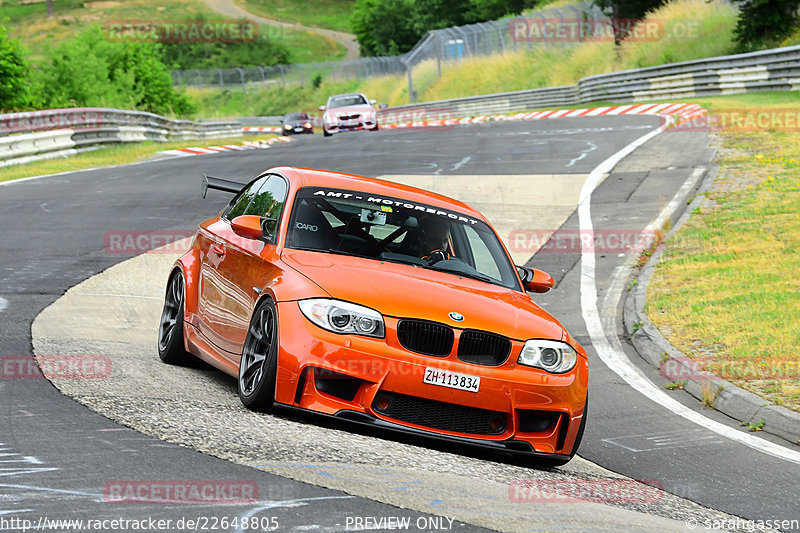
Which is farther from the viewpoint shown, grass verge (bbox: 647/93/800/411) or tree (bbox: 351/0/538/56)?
tree (bbox: 351/0/538/56)

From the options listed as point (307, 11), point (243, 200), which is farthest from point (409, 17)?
point (243, 200)

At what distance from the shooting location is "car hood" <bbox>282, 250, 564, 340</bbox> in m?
6.28

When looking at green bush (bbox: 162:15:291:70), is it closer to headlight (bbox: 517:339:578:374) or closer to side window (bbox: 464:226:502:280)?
side window (bbox: 464:226:502:280)

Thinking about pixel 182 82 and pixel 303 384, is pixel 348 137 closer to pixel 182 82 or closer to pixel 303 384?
pixel 303 384

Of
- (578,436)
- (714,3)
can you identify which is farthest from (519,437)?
(714,3)

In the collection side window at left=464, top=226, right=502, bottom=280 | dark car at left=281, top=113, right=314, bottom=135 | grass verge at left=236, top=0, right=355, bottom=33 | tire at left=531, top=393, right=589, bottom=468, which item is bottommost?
dark car at left=281, top=113, right=314, bottom=135

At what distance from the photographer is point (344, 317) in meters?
6.18

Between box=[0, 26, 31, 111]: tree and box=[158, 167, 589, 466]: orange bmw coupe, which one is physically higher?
box=[0, 26, 31, 111]: tree

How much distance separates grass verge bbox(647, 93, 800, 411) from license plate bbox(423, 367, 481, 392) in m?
3.32
